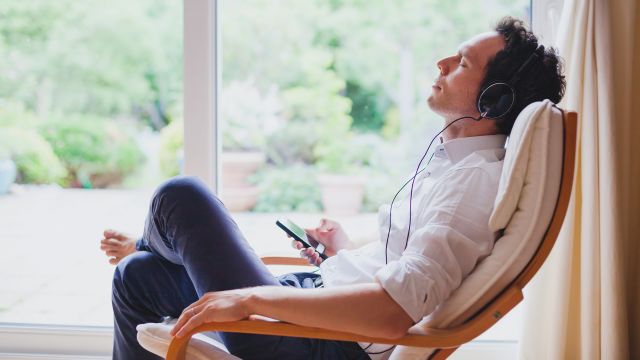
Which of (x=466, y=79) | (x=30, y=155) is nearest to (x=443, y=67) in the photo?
(x=466, y=79)

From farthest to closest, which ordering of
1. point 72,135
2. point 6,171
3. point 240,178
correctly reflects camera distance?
point 240,178
point 72,135
point 6,171

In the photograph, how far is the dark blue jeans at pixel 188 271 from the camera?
1.40 meters

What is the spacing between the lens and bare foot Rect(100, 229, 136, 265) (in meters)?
1.75

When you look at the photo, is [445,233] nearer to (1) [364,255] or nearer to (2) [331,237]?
(1) [364,255]

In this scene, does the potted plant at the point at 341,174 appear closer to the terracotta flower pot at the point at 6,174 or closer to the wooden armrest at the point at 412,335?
the terracotta flower pot at the point at 6,174

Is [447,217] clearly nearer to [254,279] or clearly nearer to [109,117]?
[254,279]

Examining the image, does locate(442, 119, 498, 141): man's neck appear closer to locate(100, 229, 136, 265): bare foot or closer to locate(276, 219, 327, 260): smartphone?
locate(276, 219, 327, 260): smartphone

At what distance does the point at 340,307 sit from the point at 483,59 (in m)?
0.69

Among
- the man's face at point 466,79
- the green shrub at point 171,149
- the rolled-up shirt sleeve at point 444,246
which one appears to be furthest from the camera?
the green shrub at point 171,149

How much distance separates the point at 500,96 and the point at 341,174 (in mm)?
3227

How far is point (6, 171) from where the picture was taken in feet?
8.86

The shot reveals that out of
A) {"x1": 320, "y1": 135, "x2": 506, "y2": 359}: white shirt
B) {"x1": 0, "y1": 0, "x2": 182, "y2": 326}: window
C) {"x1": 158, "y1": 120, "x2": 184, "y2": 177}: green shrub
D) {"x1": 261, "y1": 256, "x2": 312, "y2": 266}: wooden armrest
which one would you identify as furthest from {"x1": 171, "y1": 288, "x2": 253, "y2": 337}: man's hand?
{"x1": 158, "y1": 120, "x2": 184, "y2": 177}: green shrub

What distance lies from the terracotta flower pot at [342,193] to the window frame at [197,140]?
232 cm

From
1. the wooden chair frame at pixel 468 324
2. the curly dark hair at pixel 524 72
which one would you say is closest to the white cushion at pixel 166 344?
the wooden chair frame at pixel 468 324
